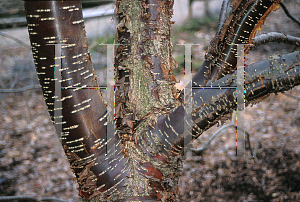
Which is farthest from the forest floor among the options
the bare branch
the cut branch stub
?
the bare branch

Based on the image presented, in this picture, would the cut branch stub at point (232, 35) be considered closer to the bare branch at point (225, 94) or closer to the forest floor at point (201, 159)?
the bare branch at point (225, 94)

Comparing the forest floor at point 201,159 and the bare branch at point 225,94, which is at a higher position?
the bare branch at point 225,94

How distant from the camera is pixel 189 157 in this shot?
12.5 ft

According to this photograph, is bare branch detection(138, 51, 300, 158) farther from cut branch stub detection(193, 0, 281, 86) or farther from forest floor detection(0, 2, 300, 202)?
forest floor detection(0, 2, 300, 202)

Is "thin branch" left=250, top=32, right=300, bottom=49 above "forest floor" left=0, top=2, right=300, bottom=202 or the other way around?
above

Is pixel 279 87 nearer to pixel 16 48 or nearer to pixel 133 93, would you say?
pixel 133 93

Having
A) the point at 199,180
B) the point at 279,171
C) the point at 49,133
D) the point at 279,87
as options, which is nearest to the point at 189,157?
the point at 199,180

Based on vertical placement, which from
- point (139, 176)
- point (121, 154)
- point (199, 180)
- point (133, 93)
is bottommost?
point (199, 180)

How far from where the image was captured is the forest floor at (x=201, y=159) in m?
3.13

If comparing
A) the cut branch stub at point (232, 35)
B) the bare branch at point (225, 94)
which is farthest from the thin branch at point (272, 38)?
the bare branch at point (225, 94)

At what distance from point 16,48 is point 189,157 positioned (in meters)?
4.41

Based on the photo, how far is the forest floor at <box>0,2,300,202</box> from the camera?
3129mm

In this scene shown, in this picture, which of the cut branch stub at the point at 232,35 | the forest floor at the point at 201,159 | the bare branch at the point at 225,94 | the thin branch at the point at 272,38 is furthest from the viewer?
the forest floor at the point at 201,159

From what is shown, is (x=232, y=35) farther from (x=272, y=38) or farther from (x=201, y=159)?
(x=201, y=159)
